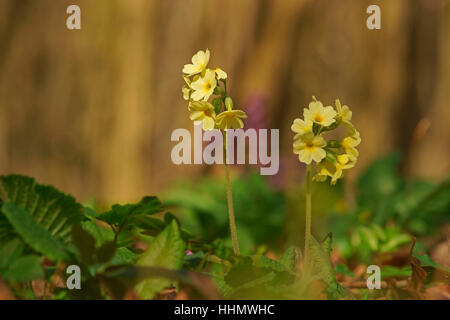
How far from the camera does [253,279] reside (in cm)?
92

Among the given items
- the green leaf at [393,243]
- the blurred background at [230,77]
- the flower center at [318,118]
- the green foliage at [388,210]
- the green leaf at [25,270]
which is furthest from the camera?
the blurred background at [230,77]

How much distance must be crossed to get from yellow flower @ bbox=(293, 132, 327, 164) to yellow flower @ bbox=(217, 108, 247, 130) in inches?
3.8

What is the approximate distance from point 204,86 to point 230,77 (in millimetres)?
2229

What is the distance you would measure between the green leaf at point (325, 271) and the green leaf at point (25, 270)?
1.25 feet

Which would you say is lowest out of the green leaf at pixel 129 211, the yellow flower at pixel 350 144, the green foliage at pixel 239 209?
Answer: the green foliage at pixel 239 209

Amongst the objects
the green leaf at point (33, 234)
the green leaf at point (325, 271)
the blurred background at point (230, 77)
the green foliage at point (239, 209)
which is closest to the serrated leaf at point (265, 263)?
the green leaf at point (325, 271)

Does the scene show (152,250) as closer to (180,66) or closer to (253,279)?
(253,279)

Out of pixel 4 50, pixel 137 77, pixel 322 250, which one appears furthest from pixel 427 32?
pixel 322 250

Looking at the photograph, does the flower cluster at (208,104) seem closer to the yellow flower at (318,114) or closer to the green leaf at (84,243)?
the yellow flower at (318,114)

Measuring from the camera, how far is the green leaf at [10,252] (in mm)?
873

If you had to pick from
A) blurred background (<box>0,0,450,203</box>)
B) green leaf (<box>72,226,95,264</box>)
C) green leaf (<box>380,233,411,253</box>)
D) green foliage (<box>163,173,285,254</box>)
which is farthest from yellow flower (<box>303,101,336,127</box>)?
blurred background (<box>0,0,450,203</box>)

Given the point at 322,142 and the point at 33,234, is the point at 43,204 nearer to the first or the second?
the point at 33,234

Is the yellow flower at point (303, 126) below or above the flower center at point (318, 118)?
below

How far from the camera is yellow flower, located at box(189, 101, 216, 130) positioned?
3.18 feet
